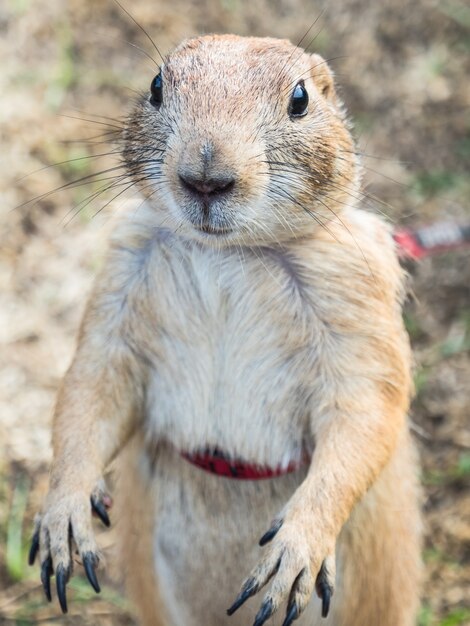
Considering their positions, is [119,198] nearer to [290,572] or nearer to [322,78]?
[322,78]

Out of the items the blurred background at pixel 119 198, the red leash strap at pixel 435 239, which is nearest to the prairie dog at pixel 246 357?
the blurred background at pixel 119 198

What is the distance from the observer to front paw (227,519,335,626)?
3.56 m

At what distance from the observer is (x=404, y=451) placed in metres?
4.53

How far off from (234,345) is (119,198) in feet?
5.34

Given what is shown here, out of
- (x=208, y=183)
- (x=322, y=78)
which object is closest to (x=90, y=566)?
(x=208, y=183)

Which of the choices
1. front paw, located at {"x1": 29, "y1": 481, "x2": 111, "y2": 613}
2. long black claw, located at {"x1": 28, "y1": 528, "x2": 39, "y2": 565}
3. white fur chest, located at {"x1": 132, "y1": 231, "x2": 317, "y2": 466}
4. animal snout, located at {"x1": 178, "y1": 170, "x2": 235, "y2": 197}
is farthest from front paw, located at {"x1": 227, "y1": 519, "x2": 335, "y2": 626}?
animal snout, located at {"x1": 178, "y1": 170, "x2": 235, "y2": 197}

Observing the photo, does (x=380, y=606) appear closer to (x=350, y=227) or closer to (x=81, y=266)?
(x=350, y=227)

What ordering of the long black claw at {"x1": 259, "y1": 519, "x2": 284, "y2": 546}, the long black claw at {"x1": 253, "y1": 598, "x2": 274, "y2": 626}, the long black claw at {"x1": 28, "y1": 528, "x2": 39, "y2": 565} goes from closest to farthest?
the long black claw at {"x1": 253, "y1": 598, "x2": 274, "y2": 626} → the long black claw at {"x1": 259, "y1": 519, "x2": 284, "y2": 546} → the long black claw at {"x1": 28, "y1": 528, "x2": 39, "y2": 565}

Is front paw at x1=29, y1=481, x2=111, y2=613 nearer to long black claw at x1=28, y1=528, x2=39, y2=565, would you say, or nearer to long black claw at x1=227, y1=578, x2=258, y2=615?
long black claw at x1=28, y1=528, x2=39, y2=565

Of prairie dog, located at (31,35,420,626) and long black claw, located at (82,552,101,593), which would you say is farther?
long black claw, located at (82,552,101,593)

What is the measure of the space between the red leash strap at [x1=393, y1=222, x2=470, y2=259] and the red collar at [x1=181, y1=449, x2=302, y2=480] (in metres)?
1.80

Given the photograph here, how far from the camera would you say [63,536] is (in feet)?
12.5

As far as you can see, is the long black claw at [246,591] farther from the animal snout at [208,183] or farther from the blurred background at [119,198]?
the blurred background at [119,198]

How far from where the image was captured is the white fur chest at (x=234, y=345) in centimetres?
389
